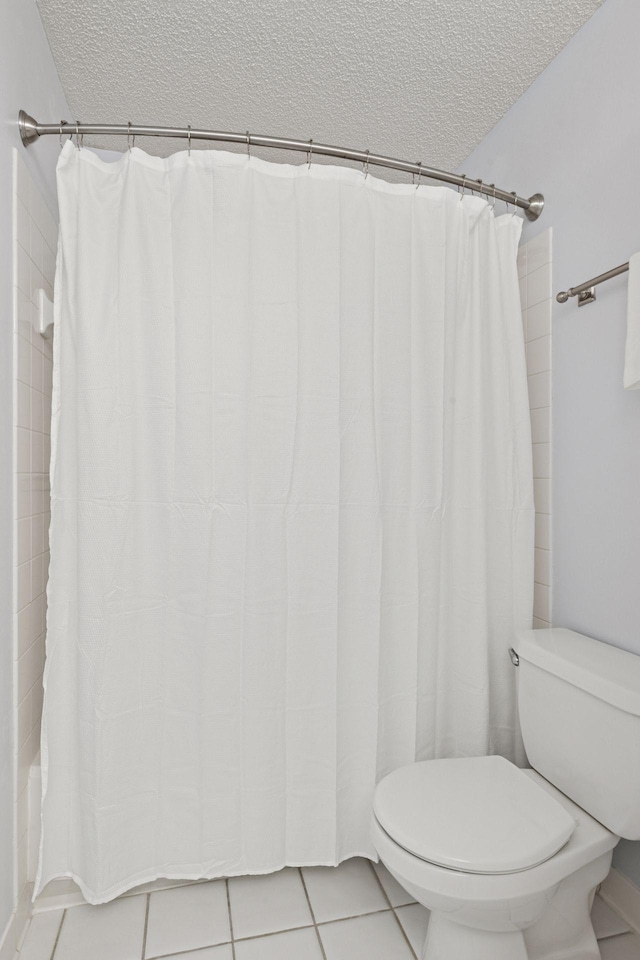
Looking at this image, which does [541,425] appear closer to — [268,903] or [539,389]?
[539,389]

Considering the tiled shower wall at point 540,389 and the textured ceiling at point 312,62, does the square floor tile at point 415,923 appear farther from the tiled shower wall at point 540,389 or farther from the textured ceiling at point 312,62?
the textured ceiling at point 312,62

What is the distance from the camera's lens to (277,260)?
1467 millimetres

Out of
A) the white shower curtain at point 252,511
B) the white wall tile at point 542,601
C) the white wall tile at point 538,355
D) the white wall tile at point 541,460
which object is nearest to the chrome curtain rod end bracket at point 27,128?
the white shower curtain at point 252,511

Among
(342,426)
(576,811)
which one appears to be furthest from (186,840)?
(342,426)

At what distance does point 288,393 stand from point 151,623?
0.70 meters

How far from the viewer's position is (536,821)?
1.19 m

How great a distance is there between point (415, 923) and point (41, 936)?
936mm

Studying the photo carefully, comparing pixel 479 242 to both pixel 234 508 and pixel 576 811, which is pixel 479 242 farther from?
pixel 576 811

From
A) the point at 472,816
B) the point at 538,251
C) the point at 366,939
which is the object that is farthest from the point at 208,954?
the point at 538,251

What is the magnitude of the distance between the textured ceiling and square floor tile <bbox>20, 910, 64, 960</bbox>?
2.35 meters

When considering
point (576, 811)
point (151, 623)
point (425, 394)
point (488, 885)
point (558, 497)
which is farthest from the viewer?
point (558, 497)

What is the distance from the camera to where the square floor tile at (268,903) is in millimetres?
1401

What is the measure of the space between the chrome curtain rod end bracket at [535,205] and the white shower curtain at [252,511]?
20 cm

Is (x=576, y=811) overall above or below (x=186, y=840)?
above
